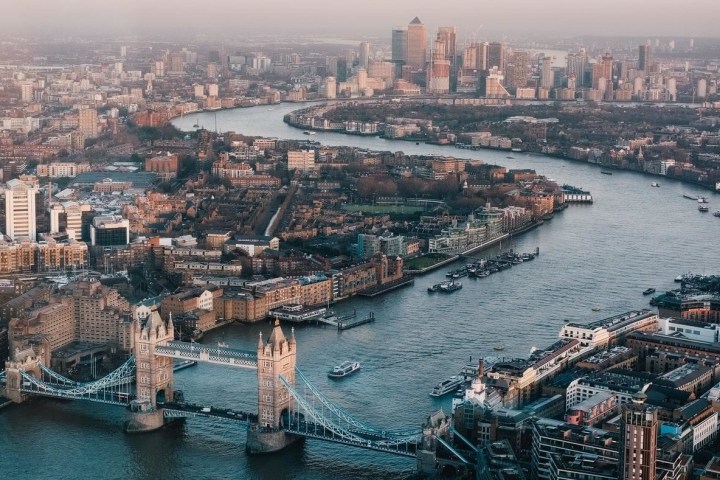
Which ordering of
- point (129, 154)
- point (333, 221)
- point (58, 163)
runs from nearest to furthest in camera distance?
1. point (333, 221)
2. point (58, 163)
3. point (129, 154)

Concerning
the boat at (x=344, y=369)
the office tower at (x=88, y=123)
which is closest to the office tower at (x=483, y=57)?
the office tower at (x=88, y=123)

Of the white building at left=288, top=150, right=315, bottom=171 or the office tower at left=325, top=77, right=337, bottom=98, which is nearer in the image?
the white building at left=288, top=150, right=315, bottom=171

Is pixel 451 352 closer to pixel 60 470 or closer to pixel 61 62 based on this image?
pixel 60 470

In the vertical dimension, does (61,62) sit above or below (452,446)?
above

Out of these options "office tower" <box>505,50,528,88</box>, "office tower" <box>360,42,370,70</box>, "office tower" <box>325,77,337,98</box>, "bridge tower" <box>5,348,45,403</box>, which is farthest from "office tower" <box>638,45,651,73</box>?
"bridge tower" <box>5,348,45,403</box>

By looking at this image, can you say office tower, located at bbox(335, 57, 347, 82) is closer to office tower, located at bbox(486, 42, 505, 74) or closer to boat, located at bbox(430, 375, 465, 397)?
office tower, located at bbox(486, 42, 505, 74)

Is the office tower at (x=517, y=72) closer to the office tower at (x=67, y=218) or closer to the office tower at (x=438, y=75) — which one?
the office tower at (x=438, y=75)

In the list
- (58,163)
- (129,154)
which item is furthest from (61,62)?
(58,163)
